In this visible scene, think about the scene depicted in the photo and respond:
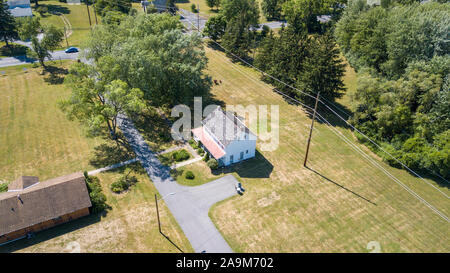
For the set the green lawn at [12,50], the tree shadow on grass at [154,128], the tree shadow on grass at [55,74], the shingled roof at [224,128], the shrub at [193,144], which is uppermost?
the green lawn at [12,50]

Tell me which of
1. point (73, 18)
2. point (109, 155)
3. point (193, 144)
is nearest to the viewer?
point (109, 155)

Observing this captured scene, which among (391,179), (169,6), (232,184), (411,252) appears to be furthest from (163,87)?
(169,6)

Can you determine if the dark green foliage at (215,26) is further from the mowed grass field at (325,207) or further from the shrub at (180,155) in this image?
the shrub at (180,155)

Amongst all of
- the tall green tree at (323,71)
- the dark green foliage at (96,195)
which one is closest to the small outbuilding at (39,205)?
the dark green foliage at (96,195)

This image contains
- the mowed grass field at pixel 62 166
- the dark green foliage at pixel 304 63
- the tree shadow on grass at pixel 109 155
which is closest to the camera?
the mowed grass field at pixel 62 166

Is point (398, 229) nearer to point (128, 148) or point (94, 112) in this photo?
point (128, 148)

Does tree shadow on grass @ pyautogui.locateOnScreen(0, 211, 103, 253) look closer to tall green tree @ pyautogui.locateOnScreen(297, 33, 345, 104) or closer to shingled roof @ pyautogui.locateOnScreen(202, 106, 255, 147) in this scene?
shingled roof @ pyautogui.locateOnScreen(202, 106, 255, 147)

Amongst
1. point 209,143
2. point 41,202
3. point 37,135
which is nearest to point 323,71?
point 209,143

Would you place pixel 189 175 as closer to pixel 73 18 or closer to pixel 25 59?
pixel 25 59
